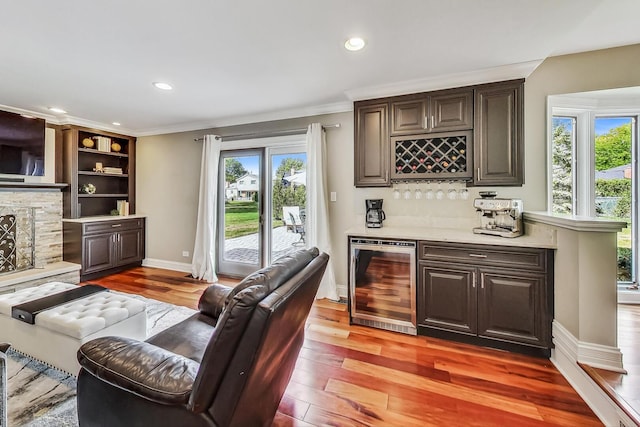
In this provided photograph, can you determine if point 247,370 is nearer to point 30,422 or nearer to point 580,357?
point 30,422

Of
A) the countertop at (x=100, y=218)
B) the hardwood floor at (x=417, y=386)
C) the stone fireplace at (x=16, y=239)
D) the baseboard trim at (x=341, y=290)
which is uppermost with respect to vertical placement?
the countertop at (x=100, y=218)

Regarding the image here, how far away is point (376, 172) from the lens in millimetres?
3195

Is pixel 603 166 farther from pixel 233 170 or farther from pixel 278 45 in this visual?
pixel 233 170

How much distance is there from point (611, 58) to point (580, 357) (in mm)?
2792

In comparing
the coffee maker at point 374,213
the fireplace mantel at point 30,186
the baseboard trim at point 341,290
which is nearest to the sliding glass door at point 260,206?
the baseboard trim at point 341,290

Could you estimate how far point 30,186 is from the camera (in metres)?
3.88

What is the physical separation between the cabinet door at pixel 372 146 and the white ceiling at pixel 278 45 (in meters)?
0.20

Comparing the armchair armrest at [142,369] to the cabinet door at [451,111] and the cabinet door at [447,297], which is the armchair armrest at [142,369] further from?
the cabinet door at [451,111]

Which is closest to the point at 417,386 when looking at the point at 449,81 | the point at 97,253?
the point at 449,81

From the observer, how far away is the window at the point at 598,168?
307cm

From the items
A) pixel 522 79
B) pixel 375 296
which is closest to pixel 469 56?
pixel 522 79

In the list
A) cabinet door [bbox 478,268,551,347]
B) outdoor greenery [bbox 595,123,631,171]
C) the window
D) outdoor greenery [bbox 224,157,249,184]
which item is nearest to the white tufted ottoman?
outdoor greenery [bbox 224,157,249,184]

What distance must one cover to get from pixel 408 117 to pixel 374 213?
114cm

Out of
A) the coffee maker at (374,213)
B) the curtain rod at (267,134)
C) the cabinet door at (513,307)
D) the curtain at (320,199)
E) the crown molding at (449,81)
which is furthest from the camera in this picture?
the curtain rod at (267,134)
